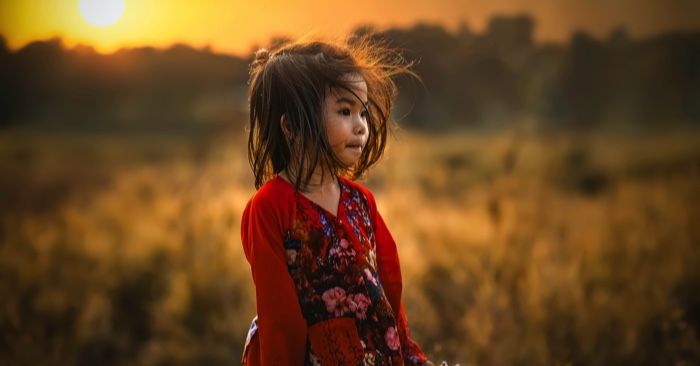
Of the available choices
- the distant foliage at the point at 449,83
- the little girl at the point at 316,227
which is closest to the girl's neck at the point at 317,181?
the little girl at the point at 316,227

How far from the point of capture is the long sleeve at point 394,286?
6.03 feet

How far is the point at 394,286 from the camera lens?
6.10 ft

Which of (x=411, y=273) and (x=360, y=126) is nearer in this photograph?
(x=360, y=126)

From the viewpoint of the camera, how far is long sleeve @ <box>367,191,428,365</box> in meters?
1.84

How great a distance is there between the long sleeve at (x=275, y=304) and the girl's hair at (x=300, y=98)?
0.19m

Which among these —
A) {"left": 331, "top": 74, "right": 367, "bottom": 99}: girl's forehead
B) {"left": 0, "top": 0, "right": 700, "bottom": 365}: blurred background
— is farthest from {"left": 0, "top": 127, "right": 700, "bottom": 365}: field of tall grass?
{"left": 331, "top": 74, "right": 367, "bottom": 99}: girl's forehead

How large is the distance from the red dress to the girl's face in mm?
159

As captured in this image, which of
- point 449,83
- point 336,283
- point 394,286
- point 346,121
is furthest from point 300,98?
point 449,83

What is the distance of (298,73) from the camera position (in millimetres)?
1727

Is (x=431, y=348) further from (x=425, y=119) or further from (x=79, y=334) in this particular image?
(x=425, y=119)

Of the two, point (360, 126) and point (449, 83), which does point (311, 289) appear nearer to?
point (360, 126)

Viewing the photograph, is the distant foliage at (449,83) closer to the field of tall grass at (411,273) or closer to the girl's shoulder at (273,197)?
the field of tall grass at (411,273)

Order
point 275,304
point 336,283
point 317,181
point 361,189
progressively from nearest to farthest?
point 275,304 → point 336,283 → point 317,181 → point 361,189

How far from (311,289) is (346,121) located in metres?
0.45
